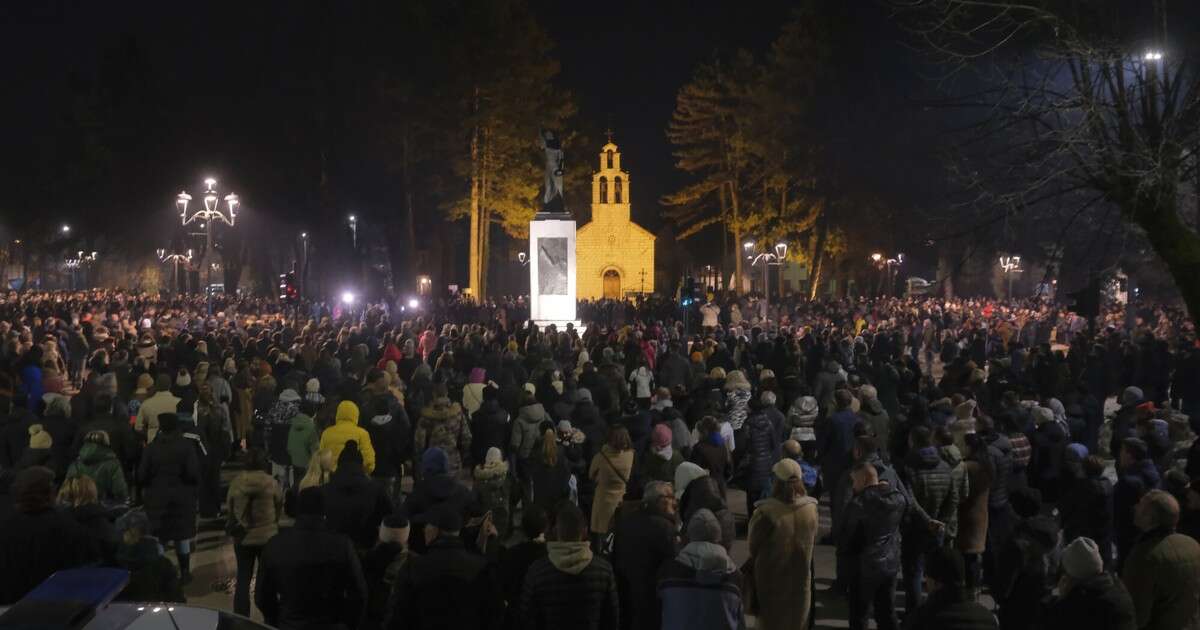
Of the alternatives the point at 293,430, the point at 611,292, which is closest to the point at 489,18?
the point at 611,292

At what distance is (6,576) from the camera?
19.2 feet

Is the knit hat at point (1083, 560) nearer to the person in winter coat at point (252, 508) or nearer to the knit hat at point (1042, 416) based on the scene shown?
the person in winter coat at point (252, 508)

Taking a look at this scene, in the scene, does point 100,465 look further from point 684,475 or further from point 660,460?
point 684,475

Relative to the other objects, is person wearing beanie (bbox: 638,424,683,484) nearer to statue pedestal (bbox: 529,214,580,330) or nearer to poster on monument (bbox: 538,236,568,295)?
statue pedestal (bbox: 529,214,580,330)

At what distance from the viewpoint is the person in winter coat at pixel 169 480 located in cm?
850

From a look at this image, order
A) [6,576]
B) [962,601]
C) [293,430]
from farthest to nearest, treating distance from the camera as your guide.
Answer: [293,430] < [6,576] < [962,601]

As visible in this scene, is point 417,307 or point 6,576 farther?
point 417,307

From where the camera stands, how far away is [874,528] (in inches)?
275

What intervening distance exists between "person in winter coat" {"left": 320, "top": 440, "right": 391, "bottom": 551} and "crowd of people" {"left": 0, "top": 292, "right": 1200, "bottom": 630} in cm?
1

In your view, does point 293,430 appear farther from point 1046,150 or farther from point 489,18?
point 489,18

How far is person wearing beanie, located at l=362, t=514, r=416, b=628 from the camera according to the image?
6.34 m

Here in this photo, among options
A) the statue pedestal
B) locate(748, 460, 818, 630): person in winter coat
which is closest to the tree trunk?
locate(748, 460, 818, 630): person in winter coat

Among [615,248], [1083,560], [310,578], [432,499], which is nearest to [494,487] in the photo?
[432,499]

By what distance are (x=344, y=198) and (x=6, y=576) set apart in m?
55.6
